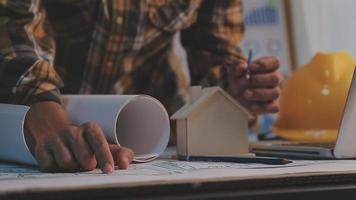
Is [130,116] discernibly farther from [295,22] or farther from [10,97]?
[295,22]

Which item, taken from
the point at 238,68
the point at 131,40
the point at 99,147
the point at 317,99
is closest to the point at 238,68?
the point at 238,68

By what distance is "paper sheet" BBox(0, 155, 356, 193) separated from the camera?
0.41m

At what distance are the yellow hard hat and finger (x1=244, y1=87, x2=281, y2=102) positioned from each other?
0.05 metres

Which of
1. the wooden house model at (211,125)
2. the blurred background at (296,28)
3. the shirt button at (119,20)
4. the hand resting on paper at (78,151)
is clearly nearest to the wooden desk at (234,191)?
the hand resting on paper at (78,151)

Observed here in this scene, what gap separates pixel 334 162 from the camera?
23.2 inches

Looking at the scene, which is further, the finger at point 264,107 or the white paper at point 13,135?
the finger at point 264,107

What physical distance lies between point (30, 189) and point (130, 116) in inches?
12.0

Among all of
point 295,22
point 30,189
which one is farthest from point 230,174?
point 295,22

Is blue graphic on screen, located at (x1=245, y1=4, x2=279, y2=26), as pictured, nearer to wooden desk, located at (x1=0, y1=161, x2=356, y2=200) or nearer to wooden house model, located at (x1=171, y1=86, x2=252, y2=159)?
wooden house model, located at (x1=171, y1=86, x2=252, y2=159)

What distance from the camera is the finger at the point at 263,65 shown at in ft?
2.70

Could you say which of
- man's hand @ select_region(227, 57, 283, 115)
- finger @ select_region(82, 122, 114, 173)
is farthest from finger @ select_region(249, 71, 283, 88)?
finger @ select_region(82, 122, 114, 173)

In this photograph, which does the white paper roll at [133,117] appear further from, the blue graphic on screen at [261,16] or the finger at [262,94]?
the blue graphic on screen at [261,16]

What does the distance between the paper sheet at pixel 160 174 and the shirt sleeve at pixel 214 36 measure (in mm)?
518

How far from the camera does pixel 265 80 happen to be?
2.74 ft
